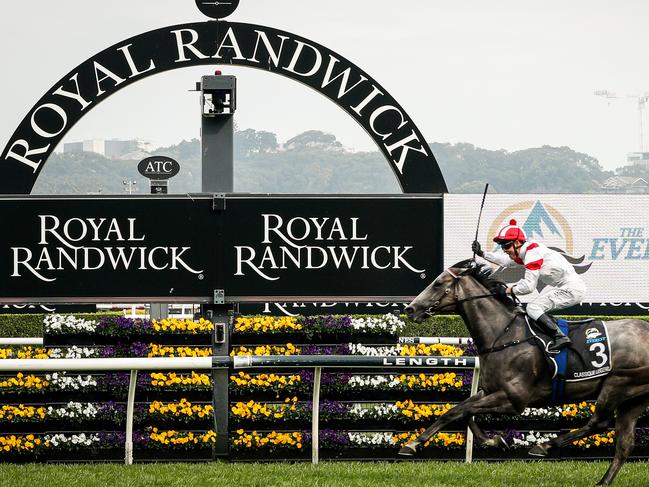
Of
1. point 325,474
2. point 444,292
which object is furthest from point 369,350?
point 325,474

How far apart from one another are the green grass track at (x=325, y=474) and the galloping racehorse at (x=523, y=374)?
244 millimetres

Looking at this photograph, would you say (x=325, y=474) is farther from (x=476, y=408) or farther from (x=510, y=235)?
(x=510, y=235)

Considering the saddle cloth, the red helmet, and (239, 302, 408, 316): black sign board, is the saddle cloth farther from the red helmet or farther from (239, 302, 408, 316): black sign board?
(239, 302, 408, 316): black sign board

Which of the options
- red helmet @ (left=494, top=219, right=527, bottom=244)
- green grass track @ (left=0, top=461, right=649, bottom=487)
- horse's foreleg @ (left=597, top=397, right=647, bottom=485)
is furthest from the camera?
red helmet @ (left=494, top=219, right=527, bottom=244)

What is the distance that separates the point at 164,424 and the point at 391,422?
1811 mm

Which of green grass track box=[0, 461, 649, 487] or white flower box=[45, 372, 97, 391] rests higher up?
white flower box=[45, 372, 97, 391]

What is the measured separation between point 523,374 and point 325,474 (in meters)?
1.57

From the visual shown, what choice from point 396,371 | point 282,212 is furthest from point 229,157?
point 396,371

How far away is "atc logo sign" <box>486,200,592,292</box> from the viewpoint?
17.8m

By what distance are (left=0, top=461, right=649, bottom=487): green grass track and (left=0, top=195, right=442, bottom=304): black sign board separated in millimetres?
1854

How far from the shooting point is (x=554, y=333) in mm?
8109

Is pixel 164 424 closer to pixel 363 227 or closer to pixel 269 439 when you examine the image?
pixel 269 439

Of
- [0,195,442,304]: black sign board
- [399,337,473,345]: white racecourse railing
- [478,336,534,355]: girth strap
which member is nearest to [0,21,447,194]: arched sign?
[0,195,442,304]: black sign board

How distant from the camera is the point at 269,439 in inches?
358
